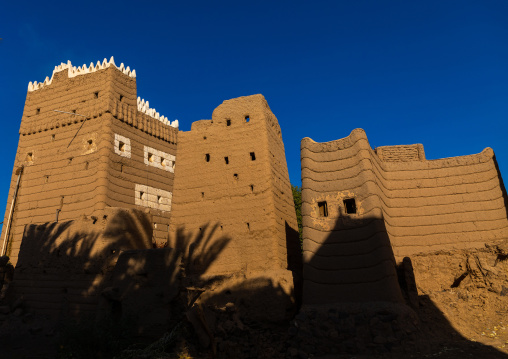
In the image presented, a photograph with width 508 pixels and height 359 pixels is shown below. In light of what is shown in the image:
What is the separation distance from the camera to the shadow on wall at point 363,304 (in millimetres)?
10508

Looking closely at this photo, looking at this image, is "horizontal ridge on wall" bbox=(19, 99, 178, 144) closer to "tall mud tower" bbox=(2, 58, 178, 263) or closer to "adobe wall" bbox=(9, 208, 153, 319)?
"tall mud tower" bbox=(2, 58, 178, 263)

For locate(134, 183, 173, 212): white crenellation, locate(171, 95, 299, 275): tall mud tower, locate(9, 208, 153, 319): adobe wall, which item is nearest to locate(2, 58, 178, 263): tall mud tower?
locate(134, 183, 173, 212): white crenellation

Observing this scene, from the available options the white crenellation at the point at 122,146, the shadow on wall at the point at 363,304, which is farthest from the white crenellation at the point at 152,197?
the shadow on wall at the point at 363,304

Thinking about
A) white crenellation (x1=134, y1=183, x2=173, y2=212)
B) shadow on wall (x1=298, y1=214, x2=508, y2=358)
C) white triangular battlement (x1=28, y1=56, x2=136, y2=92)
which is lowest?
shadow on wall (x1=298, y1=214, x2=508, y2=358)

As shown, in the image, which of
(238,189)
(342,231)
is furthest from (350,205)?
(238,189)

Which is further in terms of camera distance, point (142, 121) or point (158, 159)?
point (158, 159)

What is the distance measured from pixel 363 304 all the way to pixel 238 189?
636cm

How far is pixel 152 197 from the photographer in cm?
2302

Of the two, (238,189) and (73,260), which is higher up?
(238,189)

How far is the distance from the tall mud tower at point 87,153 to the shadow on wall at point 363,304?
11702mm

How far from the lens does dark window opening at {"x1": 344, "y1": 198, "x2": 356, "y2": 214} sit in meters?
13.1

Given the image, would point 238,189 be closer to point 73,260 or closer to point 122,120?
point 73,260

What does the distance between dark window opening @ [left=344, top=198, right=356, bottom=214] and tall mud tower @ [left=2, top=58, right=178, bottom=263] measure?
11.8m

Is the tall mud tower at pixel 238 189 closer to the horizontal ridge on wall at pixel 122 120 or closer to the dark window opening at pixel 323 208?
the dark window opening at pixel 323 208
